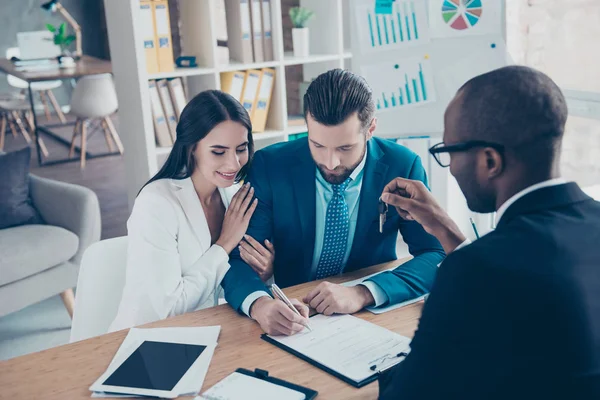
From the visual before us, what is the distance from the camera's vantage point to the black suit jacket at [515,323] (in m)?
1.00

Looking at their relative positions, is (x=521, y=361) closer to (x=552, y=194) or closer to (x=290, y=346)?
(x=552, y=194)

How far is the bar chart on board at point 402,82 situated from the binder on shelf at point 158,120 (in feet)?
3.49

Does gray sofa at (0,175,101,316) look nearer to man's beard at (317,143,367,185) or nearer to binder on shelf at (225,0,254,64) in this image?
binder on shelf at (225,0,254,64)

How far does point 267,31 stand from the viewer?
140 inches

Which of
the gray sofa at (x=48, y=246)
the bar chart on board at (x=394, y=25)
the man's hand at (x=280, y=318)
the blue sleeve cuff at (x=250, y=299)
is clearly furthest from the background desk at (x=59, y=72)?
the man's hand at (x=280, y=318)

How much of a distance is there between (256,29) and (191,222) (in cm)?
177

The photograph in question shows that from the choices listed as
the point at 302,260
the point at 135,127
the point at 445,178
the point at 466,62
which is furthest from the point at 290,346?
the point at 445,178

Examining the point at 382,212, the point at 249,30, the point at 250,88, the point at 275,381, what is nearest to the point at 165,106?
the point at 250,88

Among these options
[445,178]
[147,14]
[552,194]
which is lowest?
[445,178]

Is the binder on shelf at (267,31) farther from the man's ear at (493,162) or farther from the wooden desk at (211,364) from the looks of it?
the man's ear at (493,162)

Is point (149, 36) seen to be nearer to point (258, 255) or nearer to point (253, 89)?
point (253, 89)

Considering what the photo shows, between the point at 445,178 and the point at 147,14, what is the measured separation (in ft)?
5.85

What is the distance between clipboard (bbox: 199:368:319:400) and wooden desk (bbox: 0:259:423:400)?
22mm

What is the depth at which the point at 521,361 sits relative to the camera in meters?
1.00
